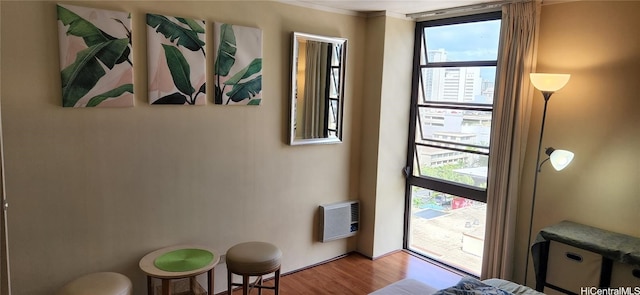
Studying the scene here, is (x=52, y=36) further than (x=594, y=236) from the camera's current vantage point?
No

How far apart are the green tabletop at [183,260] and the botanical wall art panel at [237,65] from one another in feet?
3.67

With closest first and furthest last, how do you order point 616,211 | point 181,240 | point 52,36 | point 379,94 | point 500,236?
point 52,36 < point 616,211 < point 181,240 < point 500,236 < point 379,94

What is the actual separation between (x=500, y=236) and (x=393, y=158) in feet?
4.08

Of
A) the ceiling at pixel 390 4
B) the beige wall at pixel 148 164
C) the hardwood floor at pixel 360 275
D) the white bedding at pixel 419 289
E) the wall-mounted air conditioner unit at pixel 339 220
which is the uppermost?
the ceiling at pixel 390 4

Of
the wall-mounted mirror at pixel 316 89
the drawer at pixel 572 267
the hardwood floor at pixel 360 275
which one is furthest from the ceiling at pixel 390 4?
the hardwood floor at pixel 360 275

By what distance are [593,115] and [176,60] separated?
3037mm

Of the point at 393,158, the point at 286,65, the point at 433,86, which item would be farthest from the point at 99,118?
the point at 433,86

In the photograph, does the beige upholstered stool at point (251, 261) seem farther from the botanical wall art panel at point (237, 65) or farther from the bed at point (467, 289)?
the botanical wall art panel at point (237, 65)

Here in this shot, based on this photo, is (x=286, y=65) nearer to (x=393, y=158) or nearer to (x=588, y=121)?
(x=393, y=158)

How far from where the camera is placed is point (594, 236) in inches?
108

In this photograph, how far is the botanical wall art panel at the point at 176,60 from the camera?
2.74 metres

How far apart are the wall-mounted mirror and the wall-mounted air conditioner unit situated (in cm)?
66

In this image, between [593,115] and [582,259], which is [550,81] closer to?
[593,115]

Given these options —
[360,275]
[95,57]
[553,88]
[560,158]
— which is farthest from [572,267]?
[95,57]
